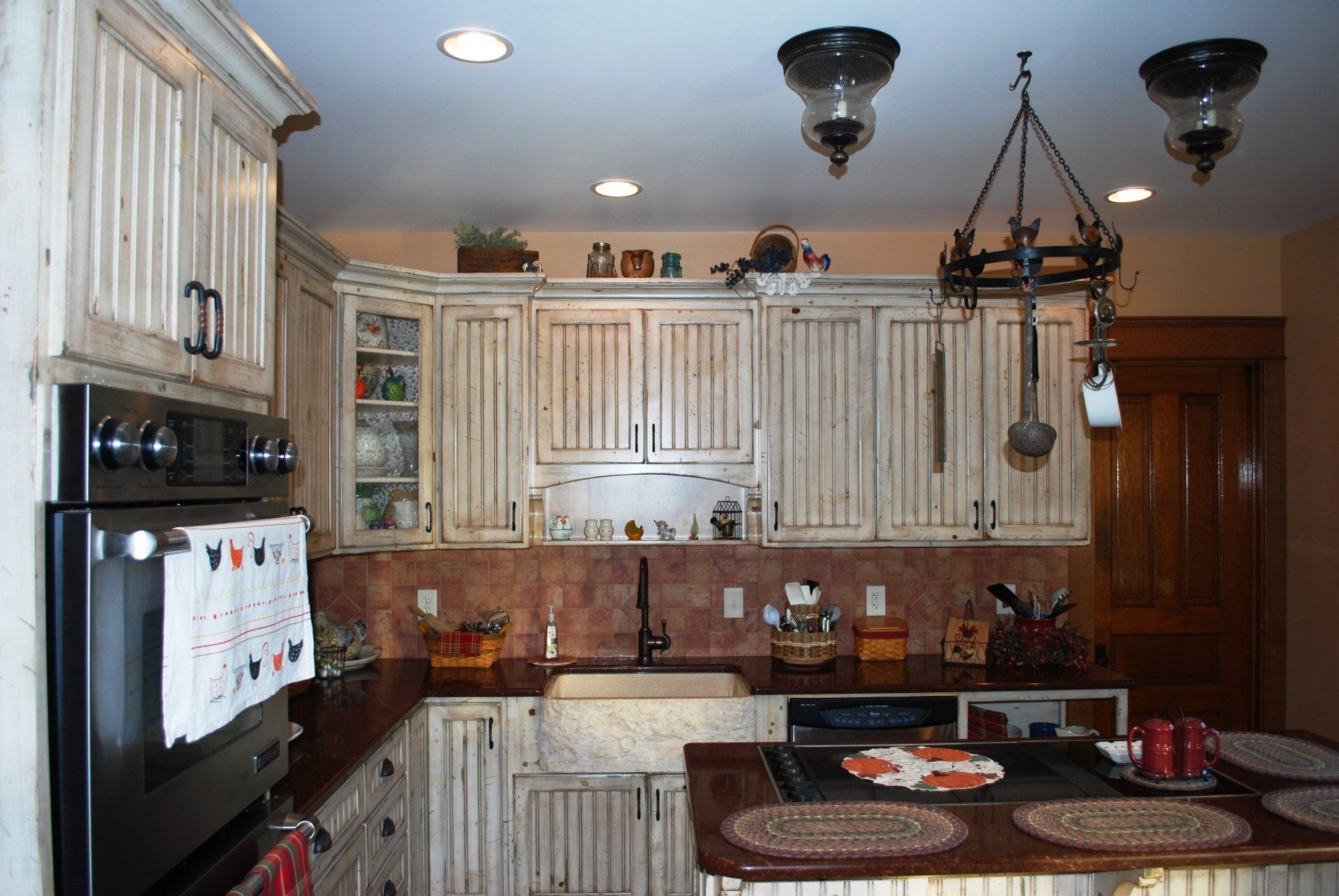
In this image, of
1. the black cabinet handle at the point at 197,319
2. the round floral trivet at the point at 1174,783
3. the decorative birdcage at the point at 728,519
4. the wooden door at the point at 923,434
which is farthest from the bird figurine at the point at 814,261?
the black cabinet handle at the point at 197,319

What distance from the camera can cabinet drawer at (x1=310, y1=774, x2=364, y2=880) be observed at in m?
2.19

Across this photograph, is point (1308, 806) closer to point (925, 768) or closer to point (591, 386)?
point (925, 768)

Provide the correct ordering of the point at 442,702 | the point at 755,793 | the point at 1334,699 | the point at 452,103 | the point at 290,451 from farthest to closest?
the point at 1334,699, the point at 442,702, the point at 452,103, the point at 755,793, the point at 290,451

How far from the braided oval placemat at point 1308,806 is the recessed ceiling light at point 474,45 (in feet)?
7.92

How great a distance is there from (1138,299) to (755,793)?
9.92 ft

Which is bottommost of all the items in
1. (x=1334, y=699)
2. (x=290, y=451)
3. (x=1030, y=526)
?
(x=1334, y=699)

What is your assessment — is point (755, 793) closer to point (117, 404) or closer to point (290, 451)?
point (290, 451)

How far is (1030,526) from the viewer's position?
3709 millimetres

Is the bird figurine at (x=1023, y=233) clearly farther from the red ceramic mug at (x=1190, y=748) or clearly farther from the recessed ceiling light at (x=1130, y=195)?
the recessed ceiling light at (x=1130, y=195)

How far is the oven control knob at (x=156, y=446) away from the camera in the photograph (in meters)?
1.39

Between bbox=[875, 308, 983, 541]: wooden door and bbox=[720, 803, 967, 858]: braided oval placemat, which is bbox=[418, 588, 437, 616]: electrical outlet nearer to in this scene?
bbox=[875, 308, 983, 541]: wooden door

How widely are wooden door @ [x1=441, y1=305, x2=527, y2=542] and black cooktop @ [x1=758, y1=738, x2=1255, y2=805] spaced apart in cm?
153

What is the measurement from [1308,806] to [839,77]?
6.27 ft

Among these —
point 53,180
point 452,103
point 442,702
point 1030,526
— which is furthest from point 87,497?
point 1030,526
